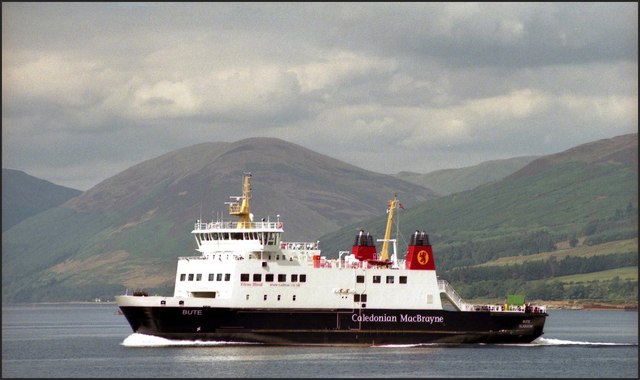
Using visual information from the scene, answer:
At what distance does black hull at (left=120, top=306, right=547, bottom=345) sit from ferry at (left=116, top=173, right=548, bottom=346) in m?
0.05

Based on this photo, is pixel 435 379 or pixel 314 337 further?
pixel 314 337

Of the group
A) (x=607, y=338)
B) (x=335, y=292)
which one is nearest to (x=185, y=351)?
(x=335, y=292)

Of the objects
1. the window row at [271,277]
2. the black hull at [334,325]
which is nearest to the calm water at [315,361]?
the black hull at [334,325]

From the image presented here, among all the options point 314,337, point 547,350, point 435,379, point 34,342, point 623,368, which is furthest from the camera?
point 34,342

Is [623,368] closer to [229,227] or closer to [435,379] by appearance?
[435,379]

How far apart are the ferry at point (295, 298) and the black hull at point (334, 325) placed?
0.05 meters

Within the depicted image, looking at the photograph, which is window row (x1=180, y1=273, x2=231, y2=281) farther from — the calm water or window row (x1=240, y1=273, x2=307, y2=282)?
the calm water

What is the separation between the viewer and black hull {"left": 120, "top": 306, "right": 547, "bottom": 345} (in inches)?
2448

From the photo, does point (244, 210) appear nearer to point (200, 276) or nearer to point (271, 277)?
point (271, 277)

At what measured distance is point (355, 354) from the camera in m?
61.6

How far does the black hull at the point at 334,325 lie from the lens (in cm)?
6219

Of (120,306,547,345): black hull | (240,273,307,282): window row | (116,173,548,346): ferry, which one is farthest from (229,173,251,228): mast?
(120,306,547,345): black hull

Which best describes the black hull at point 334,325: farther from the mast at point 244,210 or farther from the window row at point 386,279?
the mast at point 244,210

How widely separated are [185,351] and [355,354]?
8.55 meters
